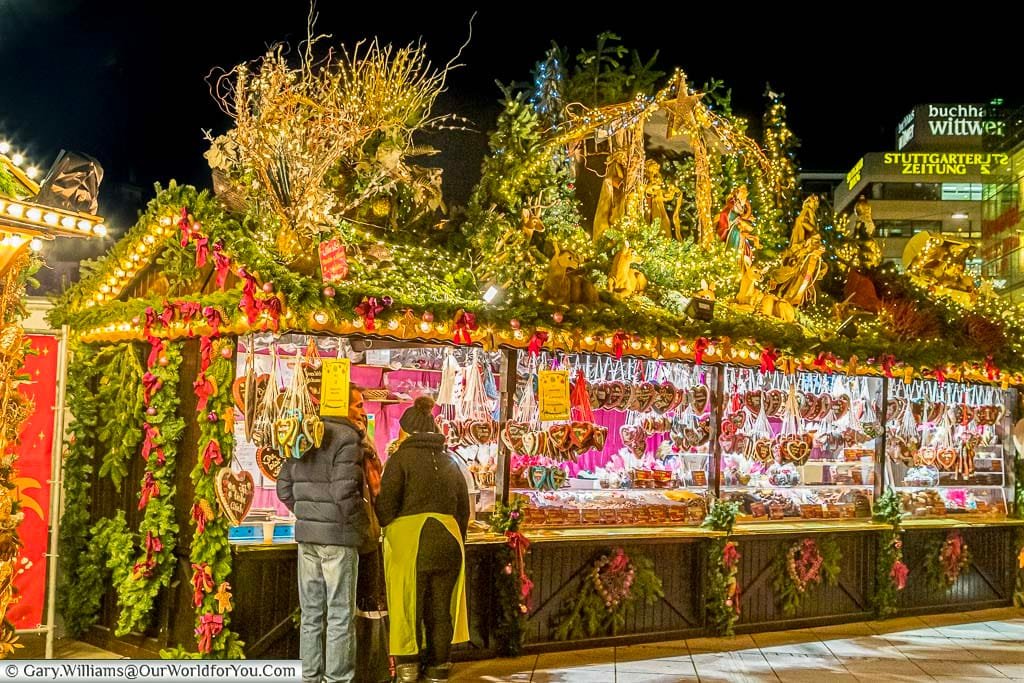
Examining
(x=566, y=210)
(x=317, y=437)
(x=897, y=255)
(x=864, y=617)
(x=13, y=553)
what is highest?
(x=897, y=255)

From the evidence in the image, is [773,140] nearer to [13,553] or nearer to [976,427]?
[976,427]

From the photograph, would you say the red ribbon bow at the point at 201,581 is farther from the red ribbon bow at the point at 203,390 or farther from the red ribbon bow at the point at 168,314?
the red ribbon bow at the point at 168,314

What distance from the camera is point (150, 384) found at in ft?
24.5

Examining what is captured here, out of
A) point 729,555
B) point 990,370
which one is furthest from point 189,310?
point 990,370

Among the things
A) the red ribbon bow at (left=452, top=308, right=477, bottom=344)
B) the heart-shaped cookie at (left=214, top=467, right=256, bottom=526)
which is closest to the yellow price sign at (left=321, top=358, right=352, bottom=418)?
the heart-shaped cookie at (left=214, top=467, right=256, bottom=526)

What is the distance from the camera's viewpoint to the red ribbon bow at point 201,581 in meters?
6.87

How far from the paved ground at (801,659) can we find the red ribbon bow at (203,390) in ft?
8.38

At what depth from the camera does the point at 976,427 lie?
11227 mm

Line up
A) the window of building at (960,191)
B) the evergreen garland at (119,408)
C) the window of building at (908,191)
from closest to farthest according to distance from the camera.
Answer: the evergreen garland at (119,408), the window of building at (960,191), the window of building at (908,191)

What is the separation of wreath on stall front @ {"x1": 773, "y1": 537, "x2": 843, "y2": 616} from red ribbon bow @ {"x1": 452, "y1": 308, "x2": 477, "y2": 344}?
3.78 metres

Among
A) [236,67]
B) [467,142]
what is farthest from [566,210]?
[236,67]

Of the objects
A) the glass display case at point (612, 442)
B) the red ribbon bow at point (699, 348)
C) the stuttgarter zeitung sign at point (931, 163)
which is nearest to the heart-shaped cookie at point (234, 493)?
the glass display case at point (612, 442)

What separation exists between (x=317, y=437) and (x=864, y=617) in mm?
5968

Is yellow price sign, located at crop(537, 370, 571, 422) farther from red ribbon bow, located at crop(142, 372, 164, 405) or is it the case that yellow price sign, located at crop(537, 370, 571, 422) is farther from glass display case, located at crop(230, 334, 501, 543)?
red ribbon bow, located at crop(142, 372, 164, 405)
